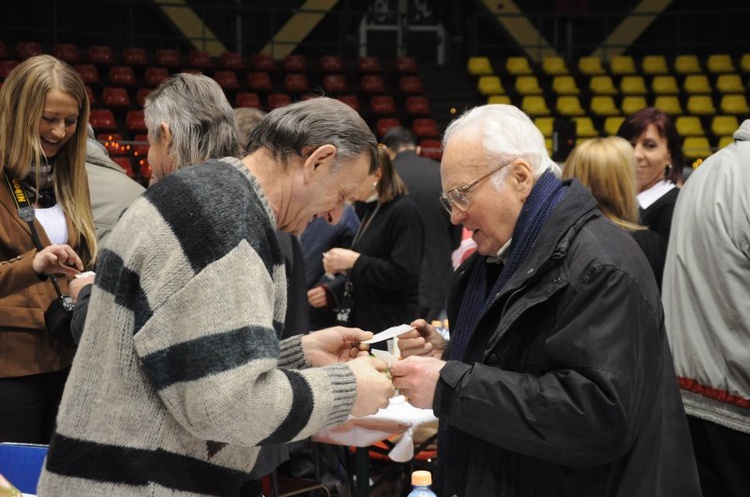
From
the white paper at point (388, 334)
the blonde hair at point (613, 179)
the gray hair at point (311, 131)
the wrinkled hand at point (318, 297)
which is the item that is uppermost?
the gray hair at point (311, 131)

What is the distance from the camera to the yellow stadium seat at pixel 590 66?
627 inches

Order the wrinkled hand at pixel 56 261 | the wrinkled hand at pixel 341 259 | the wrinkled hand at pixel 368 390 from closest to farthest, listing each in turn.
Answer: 1. the wrinkled hand at pixel 368 390
2. the wrinkled hand at pixel 56 261
3. the wrinkled hand at pixel 341 259

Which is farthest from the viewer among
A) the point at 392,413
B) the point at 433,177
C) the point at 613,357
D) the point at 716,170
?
the point at 433,177

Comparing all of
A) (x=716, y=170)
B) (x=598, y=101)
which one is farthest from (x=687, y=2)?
(x=716, y=170)

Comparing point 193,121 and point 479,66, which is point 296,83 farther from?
point 193,121

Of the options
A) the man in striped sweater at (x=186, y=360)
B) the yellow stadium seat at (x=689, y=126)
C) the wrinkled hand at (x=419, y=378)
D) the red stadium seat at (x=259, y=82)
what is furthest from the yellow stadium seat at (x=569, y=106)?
the man in striped sweater at (x=186, y=360)

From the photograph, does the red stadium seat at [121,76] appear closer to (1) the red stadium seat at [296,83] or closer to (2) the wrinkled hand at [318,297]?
(1) the red stadium seat at [296,83]

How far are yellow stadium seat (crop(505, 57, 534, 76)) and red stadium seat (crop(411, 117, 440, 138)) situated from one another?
2.50 metres

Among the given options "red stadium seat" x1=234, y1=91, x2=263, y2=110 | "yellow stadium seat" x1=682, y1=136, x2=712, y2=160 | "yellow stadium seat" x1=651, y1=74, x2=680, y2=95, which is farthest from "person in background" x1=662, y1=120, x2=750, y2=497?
"yellow stadium seat" x1=651, y1=74, x2=680, y2=95

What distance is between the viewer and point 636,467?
6.07ft

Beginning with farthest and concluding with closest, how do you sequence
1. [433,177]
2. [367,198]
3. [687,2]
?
[687,2] < [433,177] < [367,198]

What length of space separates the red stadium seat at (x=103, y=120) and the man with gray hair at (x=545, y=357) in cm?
1073

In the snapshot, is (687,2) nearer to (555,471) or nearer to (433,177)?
(433,177)

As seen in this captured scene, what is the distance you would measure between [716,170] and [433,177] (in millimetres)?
3764
